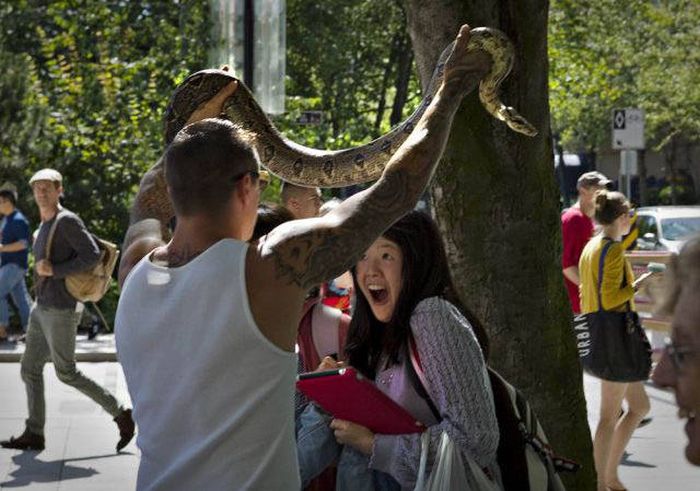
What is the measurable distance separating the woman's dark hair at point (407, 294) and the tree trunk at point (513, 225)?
2035mm

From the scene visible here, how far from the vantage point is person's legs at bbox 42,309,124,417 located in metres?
10.4

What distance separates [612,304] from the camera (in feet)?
30.1

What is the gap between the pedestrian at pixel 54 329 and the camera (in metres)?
10.5

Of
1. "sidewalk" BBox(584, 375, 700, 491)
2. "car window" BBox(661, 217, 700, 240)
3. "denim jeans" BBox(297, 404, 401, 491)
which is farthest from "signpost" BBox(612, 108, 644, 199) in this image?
"denim jeans" BBox(297, 404, 401, 491)

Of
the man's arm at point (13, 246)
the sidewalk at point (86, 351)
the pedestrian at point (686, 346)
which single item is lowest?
the sidewalk at point (86, 351)

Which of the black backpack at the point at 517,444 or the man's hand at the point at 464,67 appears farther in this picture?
the black backpack at the point at 517,444

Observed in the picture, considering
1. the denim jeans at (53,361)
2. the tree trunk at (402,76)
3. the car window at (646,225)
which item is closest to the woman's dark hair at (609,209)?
the denim jeans at (53,361)

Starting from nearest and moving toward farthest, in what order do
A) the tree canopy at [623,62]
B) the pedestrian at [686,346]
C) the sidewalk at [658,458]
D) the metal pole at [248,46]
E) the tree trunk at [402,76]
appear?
the pedestrian at [686,346], the sidewalk at [658,458], the metal pole at [248,46], the tree trunk at [402,76], the tree canopy at [623,62]

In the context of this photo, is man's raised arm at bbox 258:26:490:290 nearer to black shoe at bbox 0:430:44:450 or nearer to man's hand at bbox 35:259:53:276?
man's hand at bbox 35:259:53:276

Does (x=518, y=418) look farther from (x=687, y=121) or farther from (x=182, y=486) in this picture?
(x=687, y=121)

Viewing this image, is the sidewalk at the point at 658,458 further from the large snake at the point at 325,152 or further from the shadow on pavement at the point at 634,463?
the large snake at the point at 325,152

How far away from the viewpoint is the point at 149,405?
11.1 ft

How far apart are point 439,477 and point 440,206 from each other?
9.05 ft

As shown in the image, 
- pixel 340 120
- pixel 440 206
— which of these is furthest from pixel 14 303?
pixel 440 206
